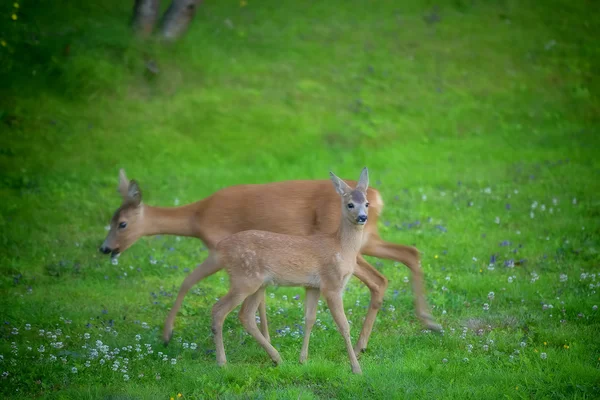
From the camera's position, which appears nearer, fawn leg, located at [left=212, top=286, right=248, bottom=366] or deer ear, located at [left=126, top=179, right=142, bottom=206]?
fawn leg, located at [left=212, top=286, right=248, bottom=366]

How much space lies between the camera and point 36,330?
8.23m

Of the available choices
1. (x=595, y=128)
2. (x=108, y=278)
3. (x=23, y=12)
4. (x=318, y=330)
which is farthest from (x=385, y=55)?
(x=318, y=330)

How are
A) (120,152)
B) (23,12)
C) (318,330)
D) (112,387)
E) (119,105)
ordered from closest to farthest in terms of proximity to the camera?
(112,387) → (318,330) → (120,152) → (119,105) → (23,12)

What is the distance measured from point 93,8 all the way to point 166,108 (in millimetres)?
4037

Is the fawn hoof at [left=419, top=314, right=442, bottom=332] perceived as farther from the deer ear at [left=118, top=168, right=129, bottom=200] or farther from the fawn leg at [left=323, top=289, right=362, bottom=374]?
the deer ear at [left=118, top=168, right=129, bottom=200]

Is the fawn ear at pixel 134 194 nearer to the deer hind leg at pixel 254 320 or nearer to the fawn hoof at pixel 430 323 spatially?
the deer hind leg at pixel 254 320

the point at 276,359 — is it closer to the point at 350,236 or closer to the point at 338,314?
the point at 338,314

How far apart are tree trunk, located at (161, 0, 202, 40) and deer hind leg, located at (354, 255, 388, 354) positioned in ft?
34.0

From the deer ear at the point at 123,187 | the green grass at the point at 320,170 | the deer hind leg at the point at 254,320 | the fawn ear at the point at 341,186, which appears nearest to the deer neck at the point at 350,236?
the fawn ear at the point at 341,186

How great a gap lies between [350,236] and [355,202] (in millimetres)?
336

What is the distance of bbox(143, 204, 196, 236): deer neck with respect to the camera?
8617 mm

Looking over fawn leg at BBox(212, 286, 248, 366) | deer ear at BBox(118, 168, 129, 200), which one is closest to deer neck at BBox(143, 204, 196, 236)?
deer ear at BBox(118, 168, 129, 200)

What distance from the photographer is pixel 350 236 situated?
24.1 feet

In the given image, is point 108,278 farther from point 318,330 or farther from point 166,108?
point 166,108
